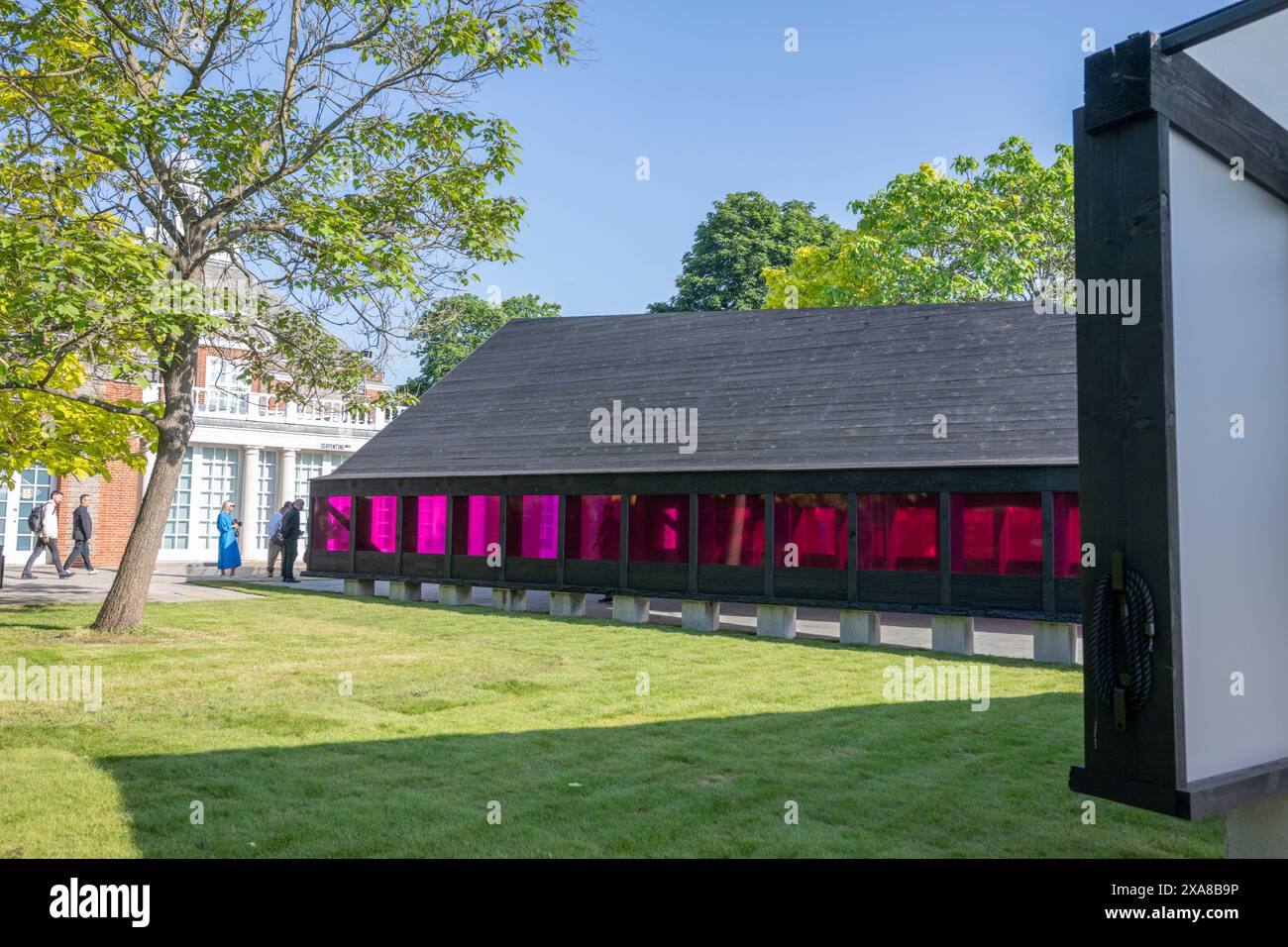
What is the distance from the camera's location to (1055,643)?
14070mm

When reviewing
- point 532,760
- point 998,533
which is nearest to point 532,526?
point 998,533

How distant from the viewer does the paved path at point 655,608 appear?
16641 mm

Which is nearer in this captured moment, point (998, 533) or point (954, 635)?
point (998, 533)

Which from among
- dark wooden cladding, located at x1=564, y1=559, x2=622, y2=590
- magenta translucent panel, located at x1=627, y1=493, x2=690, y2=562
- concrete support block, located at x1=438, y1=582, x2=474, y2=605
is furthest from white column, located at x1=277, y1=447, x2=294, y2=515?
magenta translucent panel, located at x1=627, y1=493, x2=690, y2=562

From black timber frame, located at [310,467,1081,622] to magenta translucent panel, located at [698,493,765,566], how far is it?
127 millimetres

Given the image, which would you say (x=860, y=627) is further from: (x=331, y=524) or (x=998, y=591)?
(x=331, y=524)

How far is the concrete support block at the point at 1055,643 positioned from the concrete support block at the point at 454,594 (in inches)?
456

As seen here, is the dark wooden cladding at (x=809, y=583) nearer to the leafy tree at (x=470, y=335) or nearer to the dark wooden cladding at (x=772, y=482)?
the dark wooden cladding at (x=772, y=482)

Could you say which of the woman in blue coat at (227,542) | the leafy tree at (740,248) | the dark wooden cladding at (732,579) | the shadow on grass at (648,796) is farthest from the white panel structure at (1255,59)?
the leafy tree at (740,248)

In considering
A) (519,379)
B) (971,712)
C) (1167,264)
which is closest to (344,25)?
(519,379)

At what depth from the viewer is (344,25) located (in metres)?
13.9

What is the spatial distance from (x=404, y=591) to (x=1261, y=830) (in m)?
19.4
